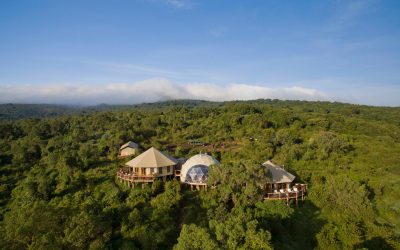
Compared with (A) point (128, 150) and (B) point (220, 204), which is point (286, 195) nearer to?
(B) point (220, 204)

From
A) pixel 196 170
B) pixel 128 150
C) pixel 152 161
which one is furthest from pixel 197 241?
pixel 128 150

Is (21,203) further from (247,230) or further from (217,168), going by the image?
(247,230)

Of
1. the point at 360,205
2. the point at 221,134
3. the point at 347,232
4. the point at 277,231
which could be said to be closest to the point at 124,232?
the point at 277,231

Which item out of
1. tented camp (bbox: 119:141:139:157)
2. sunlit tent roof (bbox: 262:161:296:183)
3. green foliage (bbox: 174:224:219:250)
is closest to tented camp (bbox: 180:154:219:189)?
sunlit tent roof (bbox: 262:161:296:183)

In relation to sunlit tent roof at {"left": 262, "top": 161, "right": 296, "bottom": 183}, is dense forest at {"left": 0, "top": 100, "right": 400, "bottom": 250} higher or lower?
lower

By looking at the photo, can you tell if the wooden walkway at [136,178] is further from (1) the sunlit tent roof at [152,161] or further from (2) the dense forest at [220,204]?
(1) the sunlit tent roof at [152,161]

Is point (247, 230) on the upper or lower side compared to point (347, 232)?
upper

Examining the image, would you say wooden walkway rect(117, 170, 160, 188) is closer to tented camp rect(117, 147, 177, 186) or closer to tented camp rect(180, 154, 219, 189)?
tented camp rect(117, 147, 177, 186)
